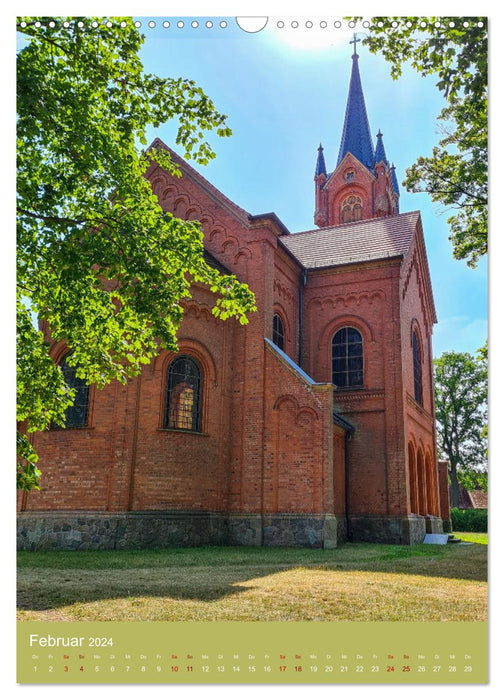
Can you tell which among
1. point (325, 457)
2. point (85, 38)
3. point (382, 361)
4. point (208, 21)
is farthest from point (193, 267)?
point (382, 361)

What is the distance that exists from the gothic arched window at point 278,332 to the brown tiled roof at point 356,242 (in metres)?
2.92

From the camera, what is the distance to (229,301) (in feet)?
25.5

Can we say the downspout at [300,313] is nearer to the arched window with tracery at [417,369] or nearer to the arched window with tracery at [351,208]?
the arched window with tracery at [417,369]

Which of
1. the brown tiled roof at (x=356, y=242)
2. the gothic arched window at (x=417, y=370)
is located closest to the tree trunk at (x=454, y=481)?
the gothic arched window at (x=417, y=370)

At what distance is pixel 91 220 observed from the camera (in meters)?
6.52

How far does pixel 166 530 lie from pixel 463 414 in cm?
703

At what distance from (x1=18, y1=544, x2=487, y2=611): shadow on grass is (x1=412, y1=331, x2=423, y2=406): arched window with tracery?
7.40 metres

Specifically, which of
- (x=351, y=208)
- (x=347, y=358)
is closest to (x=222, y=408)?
(x=347, y=358)

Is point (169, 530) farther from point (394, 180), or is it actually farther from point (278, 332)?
point (394, 180)

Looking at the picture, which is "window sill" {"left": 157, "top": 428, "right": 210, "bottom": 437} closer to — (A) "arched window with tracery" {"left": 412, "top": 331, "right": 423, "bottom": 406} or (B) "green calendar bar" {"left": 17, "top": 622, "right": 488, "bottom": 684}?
(A) "arched window with tracery" {"left": 412, "top": 331, "right": 423, "bottom": 406}

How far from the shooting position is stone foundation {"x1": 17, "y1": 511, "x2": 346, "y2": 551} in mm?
12469

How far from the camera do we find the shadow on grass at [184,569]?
19.6 feet

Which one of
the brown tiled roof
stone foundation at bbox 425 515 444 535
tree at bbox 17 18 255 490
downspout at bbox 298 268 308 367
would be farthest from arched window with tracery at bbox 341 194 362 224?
tree at bbox 17 18 255 490

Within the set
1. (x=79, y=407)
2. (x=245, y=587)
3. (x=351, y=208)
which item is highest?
(x=351, y=208)
